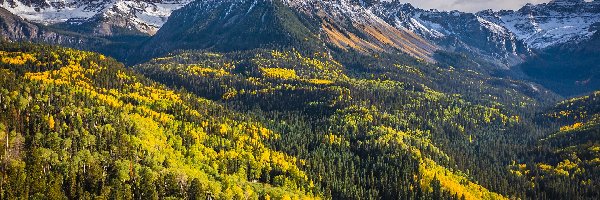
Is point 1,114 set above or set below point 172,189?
above

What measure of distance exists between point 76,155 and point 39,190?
3216 centimetres

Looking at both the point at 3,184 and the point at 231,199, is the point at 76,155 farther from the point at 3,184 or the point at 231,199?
the point at 231,199

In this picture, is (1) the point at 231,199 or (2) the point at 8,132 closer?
(2) the point at 8,132

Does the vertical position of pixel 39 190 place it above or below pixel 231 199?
above

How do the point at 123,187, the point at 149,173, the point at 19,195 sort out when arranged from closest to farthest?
1. the point at 19,195
2. the point at 123,187
3. the point at 149,173

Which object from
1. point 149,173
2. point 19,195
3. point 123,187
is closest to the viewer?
point 19,195

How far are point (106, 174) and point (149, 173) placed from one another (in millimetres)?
14060

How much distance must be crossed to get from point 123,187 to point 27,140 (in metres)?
39.2

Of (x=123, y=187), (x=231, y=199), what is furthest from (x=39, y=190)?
(x=231, y=199)

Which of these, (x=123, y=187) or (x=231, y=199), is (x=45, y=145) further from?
(x=231, y=199)

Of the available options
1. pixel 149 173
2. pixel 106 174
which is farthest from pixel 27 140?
pixel 149 173

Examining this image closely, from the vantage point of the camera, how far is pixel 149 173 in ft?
618

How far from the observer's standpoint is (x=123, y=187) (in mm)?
176375

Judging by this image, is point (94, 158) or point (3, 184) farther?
point (94, 158)
